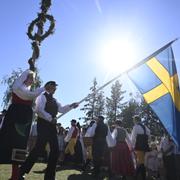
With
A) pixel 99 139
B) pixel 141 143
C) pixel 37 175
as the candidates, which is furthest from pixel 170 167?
pixel 37 175

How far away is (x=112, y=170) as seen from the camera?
11.4 m

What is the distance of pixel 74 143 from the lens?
14352 mm

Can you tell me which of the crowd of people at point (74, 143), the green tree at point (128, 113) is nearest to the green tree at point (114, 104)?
the green tree at point (128, 113)

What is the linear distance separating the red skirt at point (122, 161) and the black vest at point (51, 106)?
502cm

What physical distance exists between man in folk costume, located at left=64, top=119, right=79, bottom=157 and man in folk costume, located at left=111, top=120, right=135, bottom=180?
9.72ft

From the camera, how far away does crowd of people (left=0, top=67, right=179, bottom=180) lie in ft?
19.4

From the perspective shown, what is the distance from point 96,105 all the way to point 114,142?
5626 centimetres

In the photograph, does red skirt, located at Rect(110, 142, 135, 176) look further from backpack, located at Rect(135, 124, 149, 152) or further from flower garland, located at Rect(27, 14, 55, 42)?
flower garland, located at Rect(27, 14, 55, 42)

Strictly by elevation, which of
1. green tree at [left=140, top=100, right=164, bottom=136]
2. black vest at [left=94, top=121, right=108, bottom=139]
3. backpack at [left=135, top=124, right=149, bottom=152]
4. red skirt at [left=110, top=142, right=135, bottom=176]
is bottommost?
red skirt at [left=110, top=142, right=135, bottom=176]

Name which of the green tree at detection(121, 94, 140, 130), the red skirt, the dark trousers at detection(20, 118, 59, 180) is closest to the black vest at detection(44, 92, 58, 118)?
the dark trousers at detection(20, 118, 59, 180)

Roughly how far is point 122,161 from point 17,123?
19.2ft

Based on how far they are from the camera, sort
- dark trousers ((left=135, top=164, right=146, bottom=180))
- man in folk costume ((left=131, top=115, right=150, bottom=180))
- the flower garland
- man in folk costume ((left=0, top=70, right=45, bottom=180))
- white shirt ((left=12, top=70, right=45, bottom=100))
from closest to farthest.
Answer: man in folk costume ((left=0, top=70, right=45, bottom=180))
white shirt ((left=12, top=70, right=45, bottom=100))
dark trousers ((left=135, top=164, right=146, bottom=180))
man in folk costume ((left=131, top=115, right=150, bottom=180))
the flower garland

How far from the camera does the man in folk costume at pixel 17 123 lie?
5797 mm

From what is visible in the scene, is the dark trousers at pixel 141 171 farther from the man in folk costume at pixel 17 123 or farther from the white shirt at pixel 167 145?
the man in folk costume at pixel 17 123
